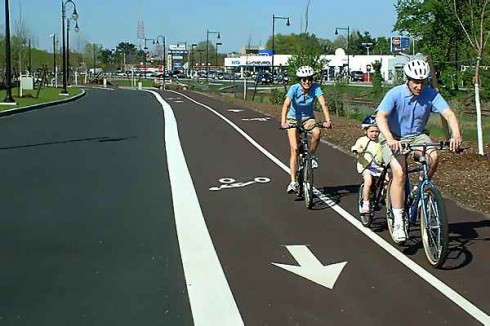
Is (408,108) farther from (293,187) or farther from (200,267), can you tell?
(293,187)

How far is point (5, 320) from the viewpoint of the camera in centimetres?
520

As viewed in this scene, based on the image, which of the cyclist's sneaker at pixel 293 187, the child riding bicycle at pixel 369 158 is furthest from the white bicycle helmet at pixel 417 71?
the cyclist's sneaker at pixel 293 187

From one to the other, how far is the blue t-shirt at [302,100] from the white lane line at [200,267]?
6.02 ft

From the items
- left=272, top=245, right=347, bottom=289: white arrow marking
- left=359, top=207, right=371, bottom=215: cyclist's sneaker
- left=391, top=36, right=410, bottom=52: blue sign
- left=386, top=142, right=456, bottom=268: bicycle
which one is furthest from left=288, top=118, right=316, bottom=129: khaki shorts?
left=391, top=36, right=410, bottom=52: blue sign

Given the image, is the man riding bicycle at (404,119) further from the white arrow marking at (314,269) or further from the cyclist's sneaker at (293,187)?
the cyclist's sneaker at (293,187)

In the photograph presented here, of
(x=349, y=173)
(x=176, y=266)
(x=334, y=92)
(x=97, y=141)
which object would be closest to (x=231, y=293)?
(x=176, y=266)

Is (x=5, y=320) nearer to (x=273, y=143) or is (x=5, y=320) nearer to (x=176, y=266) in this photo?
(x=176, y=266)

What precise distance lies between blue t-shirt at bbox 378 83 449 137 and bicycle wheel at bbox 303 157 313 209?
7.70 ft

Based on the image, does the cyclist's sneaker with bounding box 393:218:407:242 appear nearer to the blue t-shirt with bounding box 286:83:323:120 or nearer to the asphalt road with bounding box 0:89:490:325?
the asphalt road with bounding box 0:89:490:325

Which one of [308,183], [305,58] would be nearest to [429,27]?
[305,58]

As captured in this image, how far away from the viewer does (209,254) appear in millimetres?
7109

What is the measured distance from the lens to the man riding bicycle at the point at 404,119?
23.0ft

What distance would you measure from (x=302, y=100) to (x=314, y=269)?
413 cm

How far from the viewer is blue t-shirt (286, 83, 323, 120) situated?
405 inches
